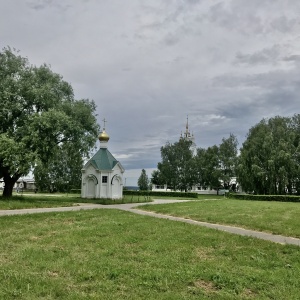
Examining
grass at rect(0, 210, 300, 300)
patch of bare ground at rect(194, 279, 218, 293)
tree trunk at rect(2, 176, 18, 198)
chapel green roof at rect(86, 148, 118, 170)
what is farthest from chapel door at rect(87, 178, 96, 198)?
patch of bare ground at rect(194, 279, 218, 293)

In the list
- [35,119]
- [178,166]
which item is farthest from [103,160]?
[178,166]

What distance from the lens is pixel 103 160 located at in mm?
36531

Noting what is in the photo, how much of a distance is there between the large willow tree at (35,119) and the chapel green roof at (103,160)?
24.4ft

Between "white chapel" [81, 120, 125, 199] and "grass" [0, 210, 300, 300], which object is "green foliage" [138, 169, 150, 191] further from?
"grass" [0, 210, 300, 300]

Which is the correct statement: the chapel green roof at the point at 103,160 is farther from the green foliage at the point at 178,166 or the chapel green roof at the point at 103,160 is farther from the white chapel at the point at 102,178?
the green foliage at the point at 178,166

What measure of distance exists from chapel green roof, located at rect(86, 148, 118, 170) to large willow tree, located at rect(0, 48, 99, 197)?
7.45 meters

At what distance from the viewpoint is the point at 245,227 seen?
1234cm

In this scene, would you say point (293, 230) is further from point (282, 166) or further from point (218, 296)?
point (282, 166)

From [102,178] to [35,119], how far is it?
13.8m

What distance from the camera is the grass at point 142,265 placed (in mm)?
5211

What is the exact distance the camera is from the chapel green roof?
118 ft

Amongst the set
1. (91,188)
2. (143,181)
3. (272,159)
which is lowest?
(91,188)

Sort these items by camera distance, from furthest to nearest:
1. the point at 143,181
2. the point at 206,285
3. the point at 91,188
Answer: the point at 143,181, the point at 91,188, the point at 206,285

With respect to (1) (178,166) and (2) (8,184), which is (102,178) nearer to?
(2) (8,184)
